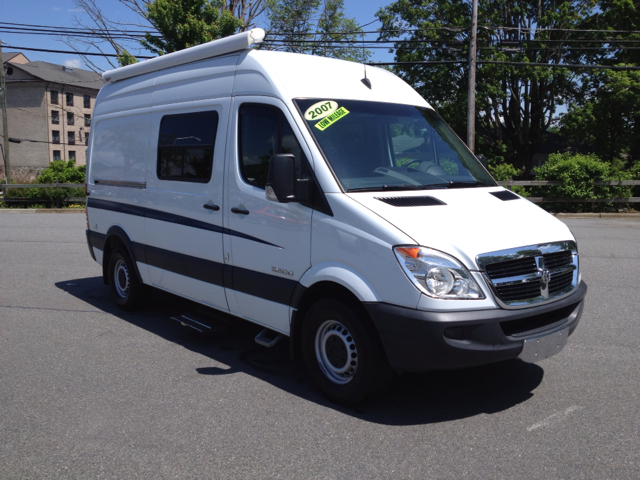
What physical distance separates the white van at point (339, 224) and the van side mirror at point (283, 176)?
11 millimetres

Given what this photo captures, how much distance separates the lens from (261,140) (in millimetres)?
4918

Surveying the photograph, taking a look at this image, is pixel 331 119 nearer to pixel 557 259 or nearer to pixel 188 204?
pixel 188 204

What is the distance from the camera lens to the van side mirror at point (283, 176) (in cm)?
427

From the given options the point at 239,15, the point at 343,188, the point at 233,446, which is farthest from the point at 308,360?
the point at 239,15

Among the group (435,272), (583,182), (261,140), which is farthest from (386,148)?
(583,182)

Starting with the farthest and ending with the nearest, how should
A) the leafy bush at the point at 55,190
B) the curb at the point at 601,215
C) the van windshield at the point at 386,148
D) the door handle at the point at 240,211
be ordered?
1. the leafy bush at the point at 55,190
2. the curb at the point at 601,215
3. the door handle at the point at 240,211
4. the van windshield at the point at 386,148

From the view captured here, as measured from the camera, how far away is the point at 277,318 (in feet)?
15.9

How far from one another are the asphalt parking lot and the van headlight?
93cm

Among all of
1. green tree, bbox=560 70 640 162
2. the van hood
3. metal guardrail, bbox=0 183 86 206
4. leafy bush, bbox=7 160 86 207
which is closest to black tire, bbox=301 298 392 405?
the van hood

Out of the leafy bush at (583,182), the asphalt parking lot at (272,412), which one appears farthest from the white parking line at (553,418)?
the leafy bush at (583,182)

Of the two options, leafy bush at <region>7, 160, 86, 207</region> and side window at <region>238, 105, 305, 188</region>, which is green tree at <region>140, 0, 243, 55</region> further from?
side window at <region>238, 105, 305, 188</region>

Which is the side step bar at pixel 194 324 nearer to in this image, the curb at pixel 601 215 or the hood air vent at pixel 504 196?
the hood air vent at pixel 504 196

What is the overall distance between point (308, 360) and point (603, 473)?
2.07m

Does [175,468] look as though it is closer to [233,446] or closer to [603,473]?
[233,446]
